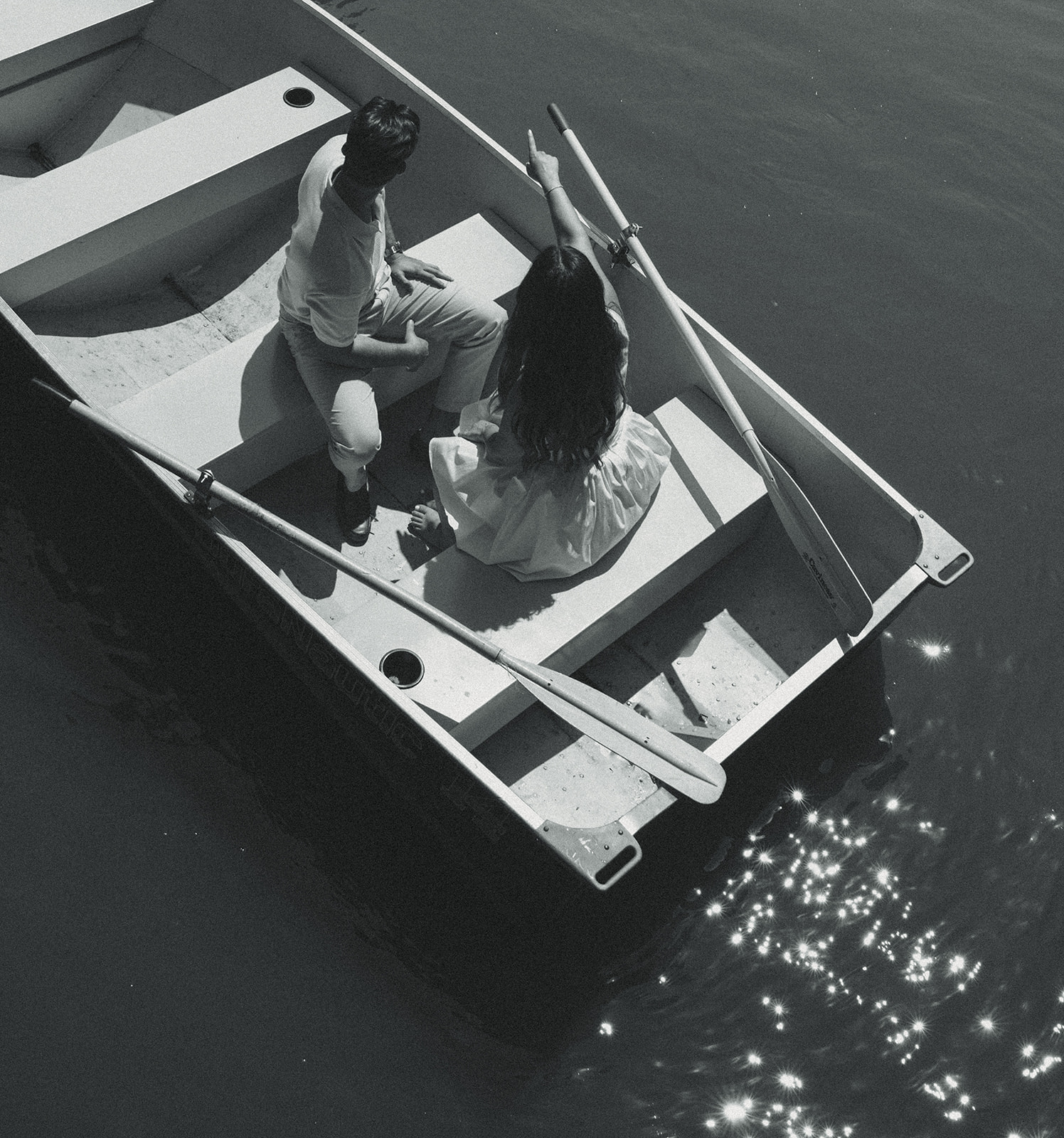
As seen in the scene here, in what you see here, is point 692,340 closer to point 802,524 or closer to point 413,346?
point 802,524

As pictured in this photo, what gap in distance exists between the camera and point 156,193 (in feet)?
15.2

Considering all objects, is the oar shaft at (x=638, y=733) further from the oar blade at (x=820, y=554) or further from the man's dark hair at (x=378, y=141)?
the man's dark hair at (x=378, y=141)

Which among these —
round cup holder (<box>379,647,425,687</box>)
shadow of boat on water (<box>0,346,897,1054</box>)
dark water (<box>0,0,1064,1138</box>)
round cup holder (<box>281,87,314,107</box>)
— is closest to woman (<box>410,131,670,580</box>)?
round cup holder (<box>379,647,425,687</box>)

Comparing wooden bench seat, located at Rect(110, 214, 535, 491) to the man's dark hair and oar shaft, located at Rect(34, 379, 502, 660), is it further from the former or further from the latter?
the man's dark hair

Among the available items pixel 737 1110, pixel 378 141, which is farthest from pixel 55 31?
pixel 737 1110

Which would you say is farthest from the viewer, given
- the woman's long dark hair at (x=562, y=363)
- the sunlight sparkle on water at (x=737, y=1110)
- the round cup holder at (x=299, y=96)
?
the round cup holder at (x=299, y=96)

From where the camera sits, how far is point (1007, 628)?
4961 millimetres

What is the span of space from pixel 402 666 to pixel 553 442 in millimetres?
852

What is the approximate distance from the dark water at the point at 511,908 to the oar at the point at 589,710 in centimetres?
91

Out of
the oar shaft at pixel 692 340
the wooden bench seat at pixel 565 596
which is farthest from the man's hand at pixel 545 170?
the wooden bench seat at pixel 565 596

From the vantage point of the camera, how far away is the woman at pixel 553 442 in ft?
10.9

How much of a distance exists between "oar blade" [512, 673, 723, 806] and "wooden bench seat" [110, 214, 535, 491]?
1264 mm

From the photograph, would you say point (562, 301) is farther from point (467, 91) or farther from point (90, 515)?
point (467, 91)

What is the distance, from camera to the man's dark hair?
3564 mm
